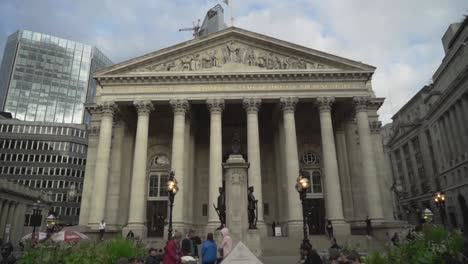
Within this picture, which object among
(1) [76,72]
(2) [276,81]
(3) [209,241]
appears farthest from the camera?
(1) [76,72]

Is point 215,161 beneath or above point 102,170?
above

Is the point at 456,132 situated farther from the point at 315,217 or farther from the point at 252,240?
the point at 252,240

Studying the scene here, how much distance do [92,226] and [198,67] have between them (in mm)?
16301

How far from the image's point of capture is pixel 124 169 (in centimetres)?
3359

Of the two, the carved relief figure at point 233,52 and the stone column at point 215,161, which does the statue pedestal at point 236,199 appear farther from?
the carved relief figure at point 233,52

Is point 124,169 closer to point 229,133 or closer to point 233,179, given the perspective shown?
point 229,133

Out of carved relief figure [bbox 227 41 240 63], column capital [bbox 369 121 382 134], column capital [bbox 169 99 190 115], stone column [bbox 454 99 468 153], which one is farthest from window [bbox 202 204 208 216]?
stone column [bbox 454 99 468 153]

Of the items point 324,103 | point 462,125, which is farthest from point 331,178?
point 462,125

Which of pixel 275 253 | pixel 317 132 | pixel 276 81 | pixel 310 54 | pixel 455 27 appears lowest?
pixel 275 253

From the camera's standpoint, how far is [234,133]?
3133 cm

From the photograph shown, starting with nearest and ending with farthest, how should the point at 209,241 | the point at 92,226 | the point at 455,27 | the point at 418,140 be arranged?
the point at 209,241 → the point at 92,226 → the point at 455,27 → the point at 418,140

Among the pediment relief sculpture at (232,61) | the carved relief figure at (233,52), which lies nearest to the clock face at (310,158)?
the pediment relief sculpture at (232,61)

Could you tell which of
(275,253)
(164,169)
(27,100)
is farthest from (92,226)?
(27,100)

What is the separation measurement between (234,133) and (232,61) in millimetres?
6632
